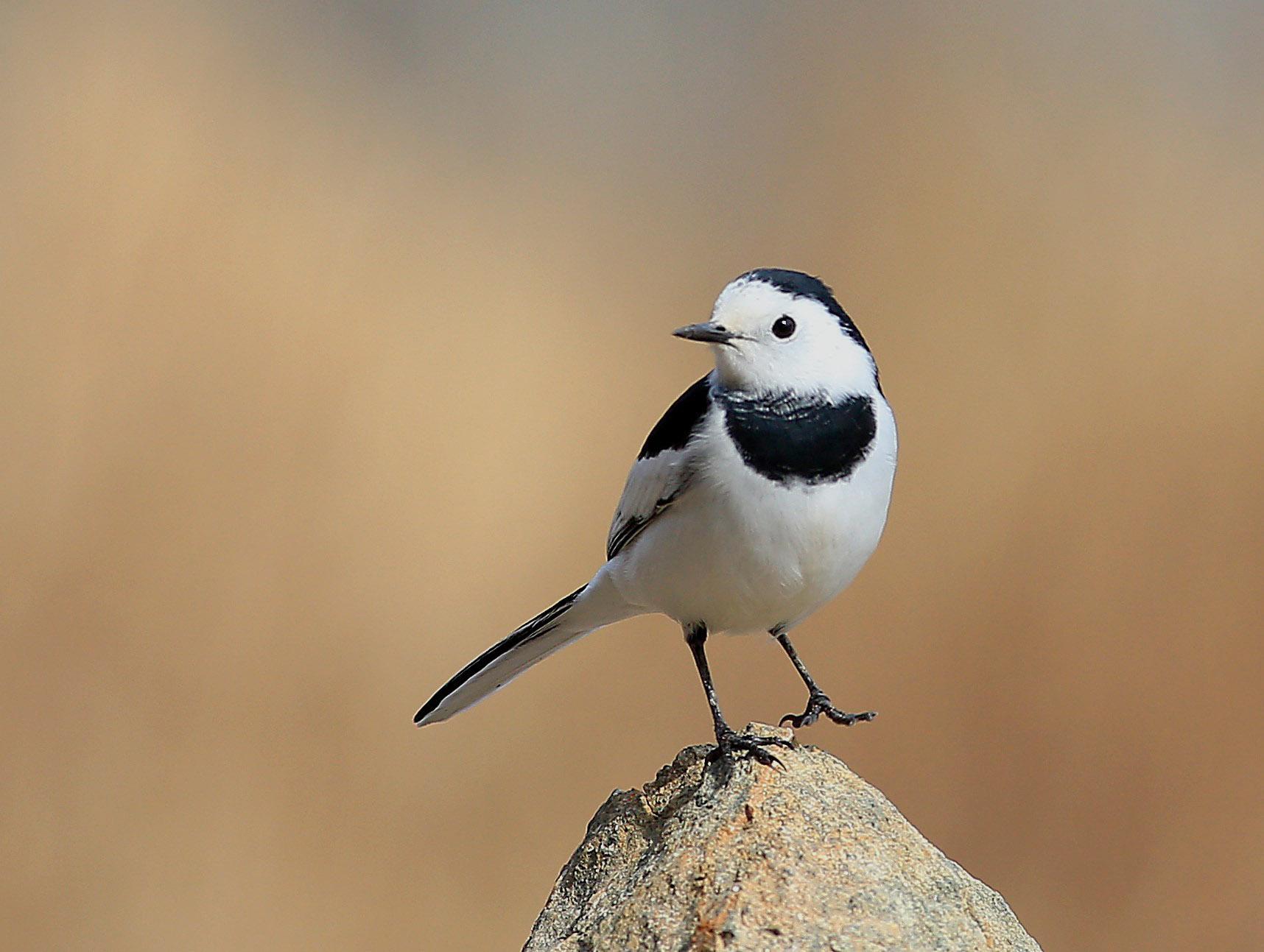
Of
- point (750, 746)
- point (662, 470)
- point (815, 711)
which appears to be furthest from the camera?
point (815, 711)

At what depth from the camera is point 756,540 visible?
117 inches

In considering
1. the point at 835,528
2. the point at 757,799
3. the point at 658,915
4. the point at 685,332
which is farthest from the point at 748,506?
the point at 658,915

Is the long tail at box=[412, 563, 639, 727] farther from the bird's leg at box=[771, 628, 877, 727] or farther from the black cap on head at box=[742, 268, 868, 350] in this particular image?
the black cap on head at box=[742, 268, 868, 350]

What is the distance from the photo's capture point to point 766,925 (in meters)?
2.48

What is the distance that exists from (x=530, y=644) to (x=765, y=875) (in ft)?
4.15

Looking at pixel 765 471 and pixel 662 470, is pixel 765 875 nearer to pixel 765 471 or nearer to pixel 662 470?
pixel 765 471

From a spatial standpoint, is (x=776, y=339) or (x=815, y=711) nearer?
(x=776, y=339)

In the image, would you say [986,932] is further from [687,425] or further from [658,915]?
[687,425]

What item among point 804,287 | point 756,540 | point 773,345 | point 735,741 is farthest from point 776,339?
point 735,741

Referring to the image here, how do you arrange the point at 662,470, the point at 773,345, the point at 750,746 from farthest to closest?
the point at 662,470 < the point at 773,345 < the point at 750,746

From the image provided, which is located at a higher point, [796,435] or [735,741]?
[796,435]

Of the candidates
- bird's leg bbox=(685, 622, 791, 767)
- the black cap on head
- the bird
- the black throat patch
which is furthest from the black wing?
bird's leg bbox=(685, 622, 791, 767)

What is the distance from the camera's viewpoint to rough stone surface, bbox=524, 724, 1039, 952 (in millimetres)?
2512

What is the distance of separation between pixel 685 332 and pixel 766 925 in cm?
120
